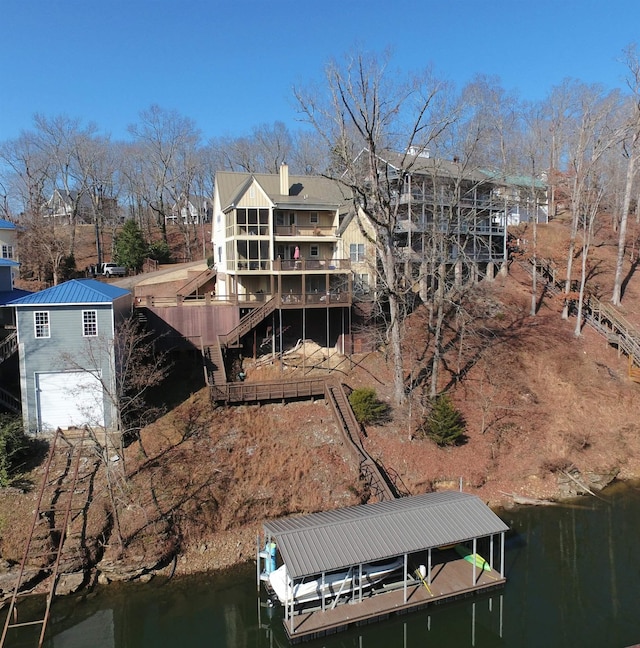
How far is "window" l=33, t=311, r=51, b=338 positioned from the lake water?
11408mm

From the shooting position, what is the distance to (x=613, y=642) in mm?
15742

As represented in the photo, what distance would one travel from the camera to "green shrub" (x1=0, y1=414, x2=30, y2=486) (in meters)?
20.3

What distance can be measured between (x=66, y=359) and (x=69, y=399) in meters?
1.89

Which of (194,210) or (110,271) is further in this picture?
(194,210)

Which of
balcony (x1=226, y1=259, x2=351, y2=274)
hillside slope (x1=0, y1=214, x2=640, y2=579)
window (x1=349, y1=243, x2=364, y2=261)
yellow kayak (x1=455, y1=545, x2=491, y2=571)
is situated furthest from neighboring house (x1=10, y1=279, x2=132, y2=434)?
window (x1=349, y1=243, x2=364, y2=261)

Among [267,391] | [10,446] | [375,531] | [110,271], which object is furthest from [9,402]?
[110,271]

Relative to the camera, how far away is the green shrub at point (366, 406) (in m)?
25.9

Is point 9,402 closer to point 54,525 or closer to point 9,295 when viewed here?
point 9,295

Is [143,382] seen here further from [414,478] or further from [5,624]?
[414,478]

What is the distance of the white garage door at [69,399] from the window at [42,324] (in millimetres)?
1820

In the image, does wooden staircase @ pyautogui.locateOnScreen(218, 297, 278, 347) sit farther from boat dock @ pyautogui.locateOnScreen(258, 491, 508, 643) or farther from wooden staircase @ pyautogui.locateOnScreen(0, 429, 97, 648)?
boat dock @ pyautogui.locateOnScreen(258, 491, 508, 643)

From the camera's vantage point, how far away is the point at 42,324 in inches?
916

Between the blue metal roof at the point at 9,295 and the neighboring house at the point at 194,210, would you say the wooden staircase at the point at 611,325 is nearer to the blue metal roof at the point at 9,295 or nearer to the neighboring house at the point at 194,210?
the blue metal roof at the point at 9,295

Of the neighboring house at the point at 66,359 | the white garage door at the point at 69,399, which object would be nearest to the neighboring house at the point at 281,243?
the neighboring house at the point at 66,359
